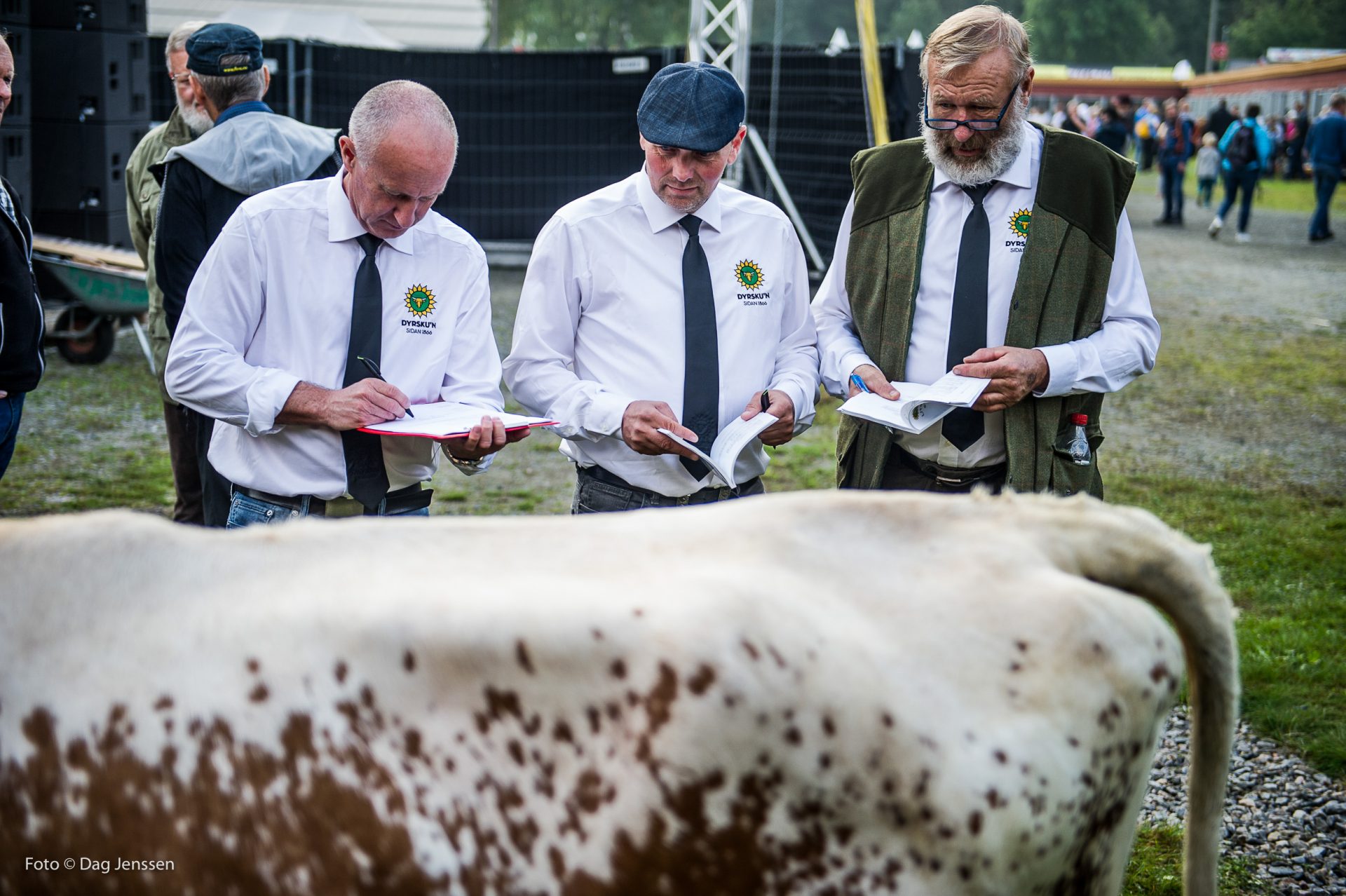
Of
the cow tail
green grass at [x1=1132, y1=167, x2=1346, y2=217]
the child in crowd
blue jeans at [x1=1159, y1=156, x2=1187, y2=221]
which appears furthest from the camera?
green grass at [x1=1132, y1=167, x2=1346, y2=217]

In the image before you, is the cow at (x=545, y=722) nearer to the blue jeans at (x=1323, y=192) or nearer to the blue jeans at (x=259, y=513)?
the blue jeans at (x=259, y=513)

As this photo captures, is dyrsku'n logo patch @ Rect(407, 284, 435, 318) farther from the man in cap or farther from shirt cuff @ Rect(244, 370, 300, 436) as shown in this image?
the man in cap

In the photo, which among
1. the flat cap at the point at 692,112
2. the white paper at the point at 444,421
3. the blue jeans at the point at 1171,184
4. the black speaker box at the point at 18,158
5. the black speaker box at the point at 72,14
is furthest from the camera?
the blue jeans at the point at 1171,184

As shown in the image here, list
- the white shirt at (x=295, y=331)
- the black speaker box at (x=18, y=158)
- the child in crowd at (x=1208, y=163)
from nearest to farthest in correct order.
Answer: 1. the white shirt at (x=295, y=331)
2. the black speaker box at (x=18, y=158)
3. the child in crowd at (x=1208, y=163)

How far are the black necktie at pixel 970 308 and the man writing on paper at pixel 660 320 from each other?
0.43m

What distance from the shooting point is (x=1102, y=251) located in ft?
11.2

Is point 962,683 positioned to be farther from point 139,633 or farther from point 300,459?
point 300,459

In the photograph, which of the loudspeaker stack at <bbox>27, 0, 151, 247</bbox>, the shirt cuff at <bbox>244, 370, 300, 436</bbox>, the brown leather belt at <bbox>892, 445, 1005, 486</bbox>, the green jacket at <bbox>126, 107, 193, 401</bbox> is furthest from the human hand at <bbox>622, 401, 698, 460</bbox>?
the loudspeaker stack at <bbox>27, 0, 151, 247</bbox>

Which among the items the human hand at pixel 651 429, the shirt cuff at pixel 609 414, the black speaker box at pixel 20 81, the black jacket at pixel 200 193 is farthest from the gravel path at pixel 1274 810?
the black speaker box at pixel 20 81

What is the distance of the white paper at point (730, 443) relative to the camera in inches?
124

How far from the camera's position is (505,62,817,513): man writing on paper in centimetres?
338

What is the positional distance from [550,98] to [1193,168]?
36.1 metres

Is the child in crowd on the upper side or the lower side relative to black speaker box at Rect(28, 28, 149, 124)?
upper

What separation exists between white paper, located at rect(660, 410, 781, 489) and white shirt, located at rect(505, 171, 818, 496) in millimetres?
117
